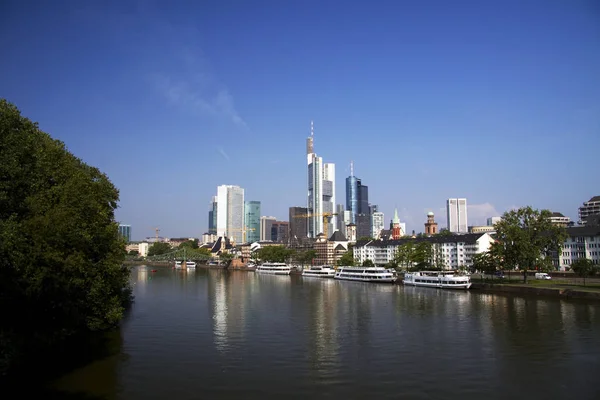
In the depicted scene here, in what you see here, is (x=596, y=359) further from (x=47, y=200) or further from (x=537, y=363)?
(x=47, y=200)

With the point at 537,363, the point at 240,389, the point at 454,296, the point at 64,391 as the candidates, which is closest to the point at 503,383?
the point at 537,363

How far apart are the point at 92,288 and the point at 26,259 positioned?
5455 millimetres

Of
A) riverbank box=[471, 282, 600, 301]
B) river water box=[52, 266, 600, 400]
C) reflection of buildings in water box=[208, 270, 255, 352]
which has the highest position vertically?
riverbank box=[471, 282, 600, 301]

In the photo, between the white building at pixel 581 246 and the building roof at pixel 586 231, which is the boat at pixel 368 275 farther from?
the building roof at pixel 586 231

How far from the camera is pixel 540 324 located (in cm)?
4294

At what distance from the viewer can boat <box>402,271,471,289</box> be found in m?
80.9

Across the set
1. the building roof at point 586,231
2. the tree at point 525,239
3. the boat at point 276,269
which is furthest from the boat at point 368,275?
the building roof at point 586,231

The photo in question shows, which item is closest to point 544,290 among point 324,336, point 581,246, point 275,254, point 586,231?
point 324,336

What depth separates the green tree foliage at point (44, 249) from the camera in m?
26.5

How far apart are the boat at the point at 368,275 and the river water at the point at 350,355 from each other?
154 ft

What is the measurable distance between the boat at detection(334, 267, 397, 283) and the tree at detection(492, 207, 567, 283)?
23.6 metres

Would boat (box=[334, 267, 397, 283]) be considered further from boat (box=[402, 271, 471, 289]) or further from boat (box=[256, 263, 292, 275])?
boat (box=[256, 263, 292, 275])

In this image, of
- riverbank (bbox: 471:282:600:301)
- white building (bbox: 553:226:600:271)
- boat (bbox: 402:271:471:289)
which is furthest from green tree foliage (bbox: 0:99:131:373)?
white building (bbox: 553:226:600:271)

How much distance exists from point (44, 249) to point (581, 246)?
364 feet
